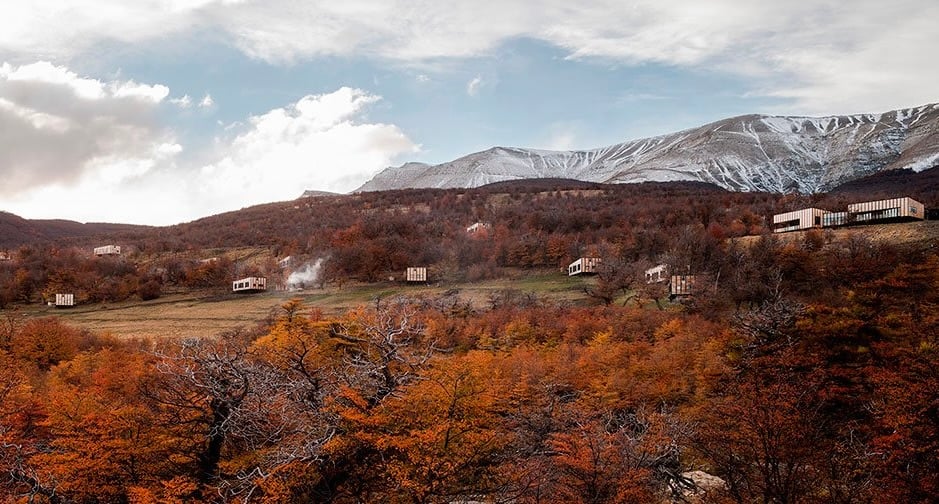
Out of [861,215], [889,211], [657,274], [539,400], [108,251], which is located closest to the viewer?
[539,400]

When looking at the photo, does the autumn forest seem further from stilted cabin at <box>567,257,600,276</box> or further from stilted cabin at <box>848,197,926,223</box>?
stilted cabin at <box>848,197,926,223</box>

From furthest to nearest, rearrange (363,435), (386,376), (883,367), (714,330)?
(714,330)
(883,367)
(386,376)
(363,435)

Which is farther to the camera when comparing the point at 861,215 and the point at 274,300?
the point at 274,300

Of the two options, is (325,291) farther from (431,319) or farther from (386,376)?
(386,376)

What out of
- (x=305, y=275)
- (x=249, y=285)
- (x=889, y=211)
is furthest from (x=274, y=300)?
(x=889, y=211)

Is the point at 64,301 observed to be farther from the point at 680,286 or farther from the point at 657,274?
the point at 680,286

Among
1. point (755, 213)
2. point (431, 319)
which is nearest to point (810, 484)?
point (431, 319)

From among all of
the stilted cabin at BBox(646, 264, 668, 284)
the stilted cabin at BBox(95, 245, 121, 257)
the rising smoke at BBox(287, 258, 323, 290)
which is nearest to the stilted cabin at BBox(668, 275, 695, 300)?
the stilted cabin at BBox(646, 264, 668, 284)

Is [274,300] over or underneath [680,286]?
underneath
